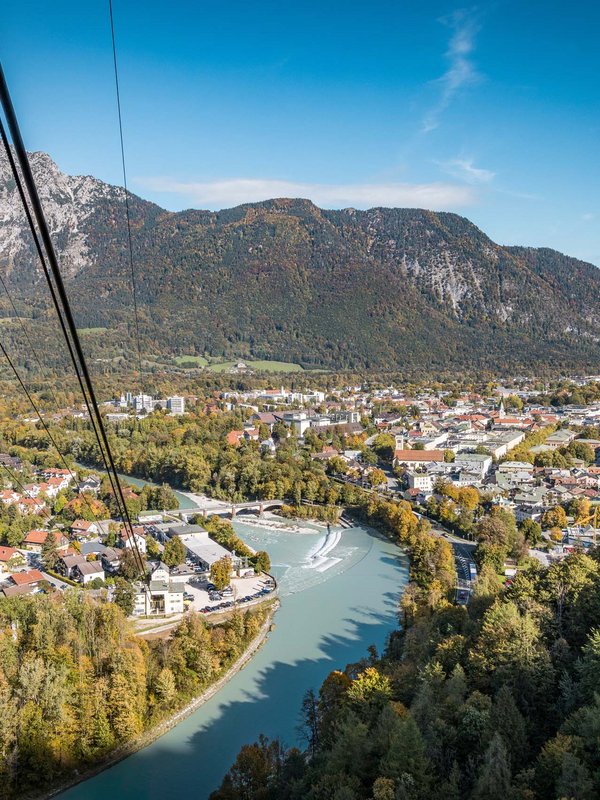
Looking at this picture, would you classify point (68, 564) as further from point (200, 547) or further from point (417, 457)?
point (417, 457)

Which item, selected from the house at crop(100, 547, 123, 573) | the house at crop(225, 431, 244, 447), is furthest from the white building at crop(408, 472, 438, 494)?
the house at crop(100, 547, 123, 573)

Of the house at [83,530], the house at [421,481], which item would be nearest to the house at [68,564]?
the house at [83,530]

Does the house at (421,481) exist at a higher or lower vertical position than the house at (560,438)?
lower

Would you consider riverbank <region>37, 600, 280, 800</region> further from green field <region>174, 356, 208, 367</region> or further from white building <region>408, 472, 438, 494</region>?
green field <region>174, 356, 208, 367</region>

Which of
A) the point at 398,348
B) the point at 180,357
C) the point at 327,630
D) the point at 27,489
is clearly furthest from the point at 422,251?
the point at 327,630

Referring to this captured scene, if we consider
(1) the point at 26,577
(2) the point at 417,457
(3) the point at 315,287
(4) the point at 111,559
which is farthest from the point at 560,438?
(3) the point at 315,287

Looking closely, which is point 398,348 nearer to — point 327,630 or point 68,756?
point 327,630

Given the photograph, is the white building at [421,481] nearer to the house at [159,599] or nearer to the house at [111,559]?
the house at [111,559]
